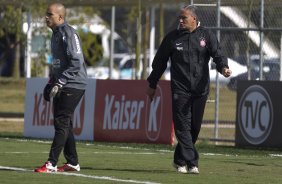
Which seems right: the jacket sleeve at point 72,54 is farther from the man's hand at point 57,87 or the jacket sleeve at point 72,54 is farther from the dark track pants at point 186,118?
the dark track pants at point 186,118

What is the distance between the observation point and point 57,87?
13477 mm

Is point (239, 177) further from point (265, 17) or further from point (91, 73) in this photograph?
point (91, 73)

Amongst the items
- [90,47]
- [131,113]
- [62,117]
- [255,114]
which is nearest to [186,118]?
[62,117]

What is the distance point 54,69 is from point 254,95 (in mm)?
6890

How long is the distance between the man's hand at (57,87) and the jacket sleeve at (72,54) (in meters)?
0.07

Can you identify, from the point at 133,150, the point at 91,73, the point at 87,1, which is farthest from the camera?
Answer: the point at 91,73

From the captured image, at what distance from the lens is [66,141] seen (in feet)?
45.4

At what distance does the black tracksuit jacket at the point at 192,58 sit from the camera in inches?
536

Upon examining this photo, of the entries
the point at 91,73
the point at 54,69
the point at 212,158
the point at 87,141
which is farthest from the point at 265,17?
Result: the point at 91,73

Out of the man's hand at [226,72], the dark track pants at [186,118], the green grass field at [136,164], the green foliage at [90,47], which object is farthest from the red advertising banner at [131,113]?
the green foliage at [90,47]

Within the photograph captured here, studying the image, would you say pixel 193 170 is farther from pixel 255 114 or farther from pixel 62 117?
pixel 255 114

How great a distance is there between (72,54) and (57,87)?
0.44 m

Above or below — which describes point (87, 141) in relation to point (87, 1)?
below

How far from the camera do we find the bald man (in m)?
13.5
